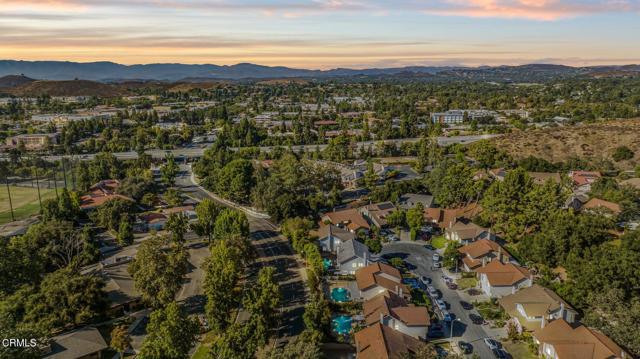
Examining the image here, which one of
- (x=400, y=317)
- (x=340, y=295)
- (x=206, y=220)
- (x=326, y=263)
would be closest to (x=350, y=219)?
(x=326, y=263)

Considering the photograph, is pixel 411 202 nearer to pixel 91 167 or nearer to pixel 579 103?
pixel 91 167

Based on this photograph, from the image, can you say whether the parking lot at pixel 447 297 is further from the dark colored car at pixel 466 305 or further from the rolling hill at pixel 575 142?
the rolling hill at pixel 575 142

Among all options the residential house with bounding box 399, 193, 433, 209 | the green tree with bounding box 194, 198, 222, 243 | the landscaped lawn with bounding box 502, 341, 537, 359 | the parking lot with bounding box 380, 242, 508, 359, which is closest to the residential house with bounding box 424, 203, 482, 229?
the residential house with bounding box 399, 193, 433, 209

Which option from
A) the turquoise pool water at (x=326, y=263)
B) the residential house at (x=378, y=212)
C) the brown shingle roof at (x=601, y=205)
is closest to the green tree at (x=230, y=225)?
the turquoise pool water at (x=326, y=263)

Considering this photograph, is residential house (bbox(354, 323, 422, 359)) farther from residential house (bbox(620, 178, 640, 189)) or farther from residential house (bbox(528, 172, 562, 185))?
residential house (bbox(528, 172, 562, 185))

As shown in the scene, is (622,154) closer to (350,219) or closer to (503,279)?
(350,219)

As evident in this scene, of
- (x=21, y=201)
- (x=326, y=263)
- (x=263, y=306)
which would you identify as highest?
(x=263, y=306)

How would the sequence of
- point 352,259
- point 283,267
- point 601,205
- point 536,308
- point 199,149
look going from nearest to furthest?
point 536,308
point 352,259
point 283,267
point 601,205
point 199,149
